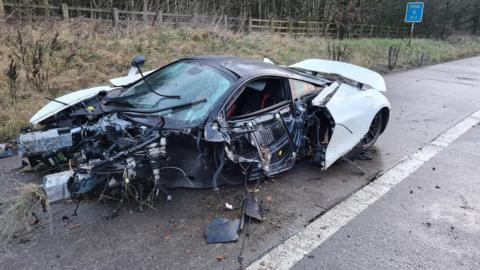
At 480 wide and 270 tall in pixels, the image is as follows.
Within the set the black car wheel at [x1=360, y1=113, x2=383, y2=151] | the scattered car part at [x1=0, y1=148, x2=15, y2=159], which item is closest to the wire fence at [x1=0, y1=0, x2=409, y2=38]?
the scattered car part at [x1=0, y1=148, x2=15, y2=159]

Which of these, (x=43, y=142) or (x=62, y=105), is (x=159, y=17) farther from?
(x=43, y=142)

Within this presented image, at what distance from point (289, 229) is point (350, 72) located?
296 centimetres

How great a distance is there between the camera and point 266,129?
385 centimetres

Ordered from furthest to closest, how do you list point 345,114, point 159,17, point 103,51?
point 159,17 < point 103,51 < point 345,114

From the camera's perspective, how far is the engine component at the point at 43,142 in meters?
3.35

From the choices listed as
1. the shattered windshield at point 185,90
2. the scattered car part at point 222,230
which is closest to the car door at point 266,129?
the shattered windshield at point 185,90

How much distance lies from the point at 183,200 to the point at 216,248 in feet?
2.80

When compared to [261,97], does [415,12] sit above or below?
above

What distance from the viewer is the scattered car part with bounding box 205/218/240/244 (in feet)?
9.84

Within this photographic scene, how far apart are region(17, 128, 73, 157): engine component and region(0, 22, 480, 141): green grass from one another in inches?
85.4

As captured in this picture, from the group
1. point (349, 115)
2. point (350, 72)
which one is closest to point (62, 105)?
point (349, 115)

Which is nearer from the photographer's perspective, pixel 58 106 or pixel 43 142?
pixel 43 142

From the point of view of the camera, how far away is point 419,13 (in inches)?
726

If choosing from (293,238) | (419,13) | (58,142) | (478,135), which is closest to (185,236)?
(293,238)
